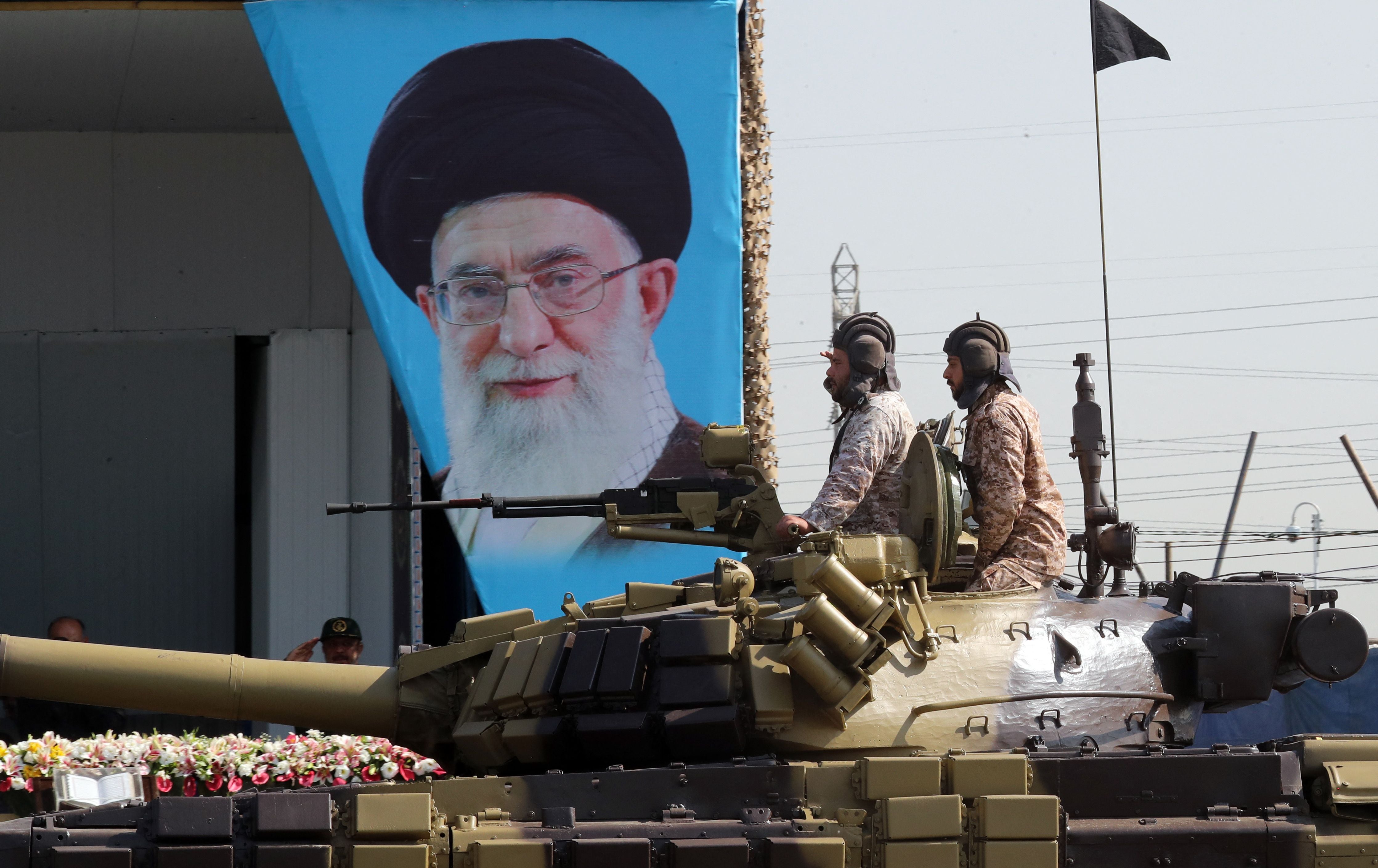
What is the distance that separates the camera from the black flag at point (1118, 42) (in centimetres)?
1095

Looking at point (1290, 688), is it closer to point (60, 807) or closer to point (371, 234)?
point (60, 807)

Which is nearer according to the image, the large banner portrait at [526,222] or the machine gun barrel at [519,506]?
the machine gun barrel at [519,506]

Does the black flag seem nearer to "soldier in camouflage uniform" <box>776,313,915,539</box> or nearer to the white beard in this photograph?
"soldier in camouflage uniform" <box>776,313,915,539</box>

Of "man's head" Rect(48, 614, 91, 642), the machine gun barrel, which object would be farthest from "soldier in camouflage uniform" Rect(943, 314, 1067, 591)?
"man's head" Rect(48, 614, 91, 642)

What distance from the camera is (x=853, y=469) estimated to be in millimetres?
9656

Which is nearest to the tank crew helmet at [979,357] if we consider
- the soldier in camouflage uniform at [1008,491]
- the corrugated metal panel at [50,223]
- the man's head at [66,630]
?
the soldier in camouflage uniform at [1008,491]

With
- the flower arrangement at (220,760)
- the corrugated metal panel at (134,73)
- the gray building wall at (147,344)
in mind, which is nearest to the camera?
the flower arrangement at (220,760)

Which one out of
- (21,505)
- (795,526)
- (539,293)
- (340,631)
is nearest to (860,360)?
(795,526)

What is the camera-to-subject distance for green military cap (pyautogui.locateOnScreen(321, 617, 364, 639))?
1315 centimetres

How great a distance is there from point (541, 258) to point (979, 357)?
7182 millimetres

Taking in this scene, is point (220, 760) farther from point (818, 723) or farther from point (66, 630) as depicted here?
point (818, 723)

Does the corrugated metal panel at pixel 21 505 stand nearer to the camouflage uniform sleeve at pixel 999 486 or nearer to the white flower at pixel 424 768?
the white flower at pixel 424 768

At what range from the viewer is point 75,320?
1948 centimetres

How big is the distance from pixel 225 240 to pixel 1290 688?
47.3 feet
